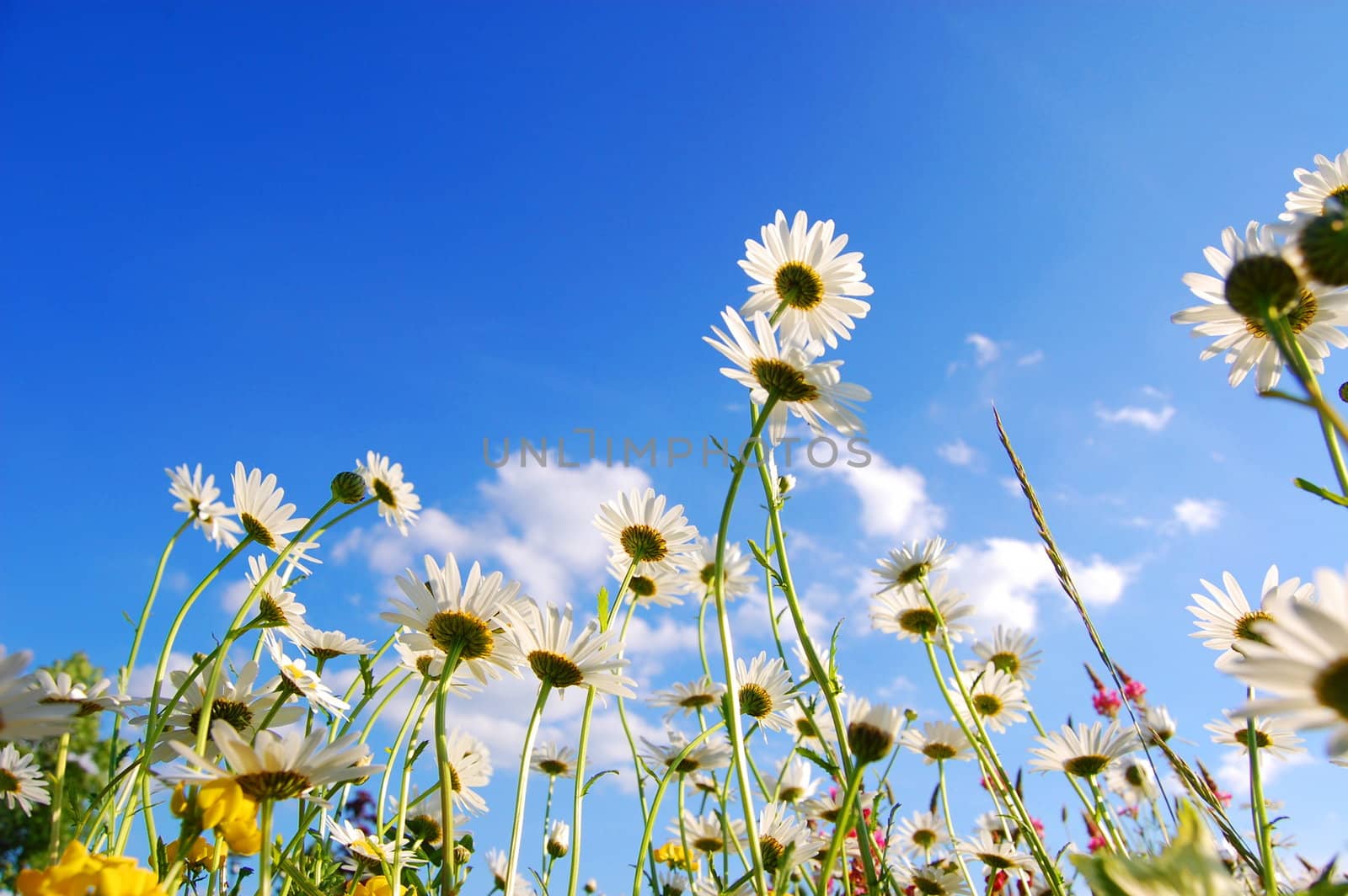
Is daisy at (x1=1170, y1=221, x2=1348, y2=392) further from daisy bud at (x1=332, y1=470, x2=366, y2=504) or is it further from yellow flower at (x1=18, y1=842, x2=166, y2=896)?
daisy bud at (x1=332, y1=470, x2=366, y2=504)

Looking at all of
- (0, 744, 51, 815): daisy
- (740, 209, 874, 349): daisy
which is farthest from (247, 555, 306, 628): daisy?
(740, 209, 874, 349): daisy

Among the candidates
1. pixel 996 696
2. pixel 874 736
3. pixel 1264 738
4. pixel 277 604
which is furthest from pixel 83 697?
pixel 1264 738

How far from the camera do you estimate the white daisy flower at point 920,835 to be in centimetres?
329

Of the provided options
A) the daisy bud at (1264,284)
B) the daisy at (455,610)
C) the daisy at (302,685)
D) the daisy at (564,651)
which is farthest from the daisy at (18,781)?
the daisy bud at (1264,284)

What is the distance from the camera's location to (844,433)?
187 centimetres

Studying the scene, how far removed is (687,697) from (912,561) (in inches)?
36.5

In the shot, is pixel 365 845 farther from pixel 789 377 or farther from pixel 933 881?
pixel 933 881

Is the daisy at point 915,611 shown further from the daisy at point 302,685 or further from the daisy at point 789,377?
the daisy at point 302,685

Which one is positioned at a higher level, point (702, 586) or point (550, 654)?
point (702, 586)

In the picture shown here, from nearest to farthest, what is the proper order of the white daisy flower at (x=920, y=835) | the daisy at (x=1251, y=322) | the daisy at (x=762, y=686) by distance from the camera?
1. the daisy at (x=1251, y=322)
2. the daisy at (x=762, y=686)
3. the white daisy flower at (x=920, y=835)

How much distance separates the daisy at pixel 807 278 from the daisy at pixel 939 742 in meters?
1.35

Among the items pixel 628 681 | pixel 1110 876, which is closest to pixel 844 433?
pixel 628 681

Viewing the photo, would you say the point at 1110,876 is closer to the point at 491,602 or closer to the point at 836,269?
the point at 491,602

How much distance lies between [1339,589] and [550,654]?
1.21 m
